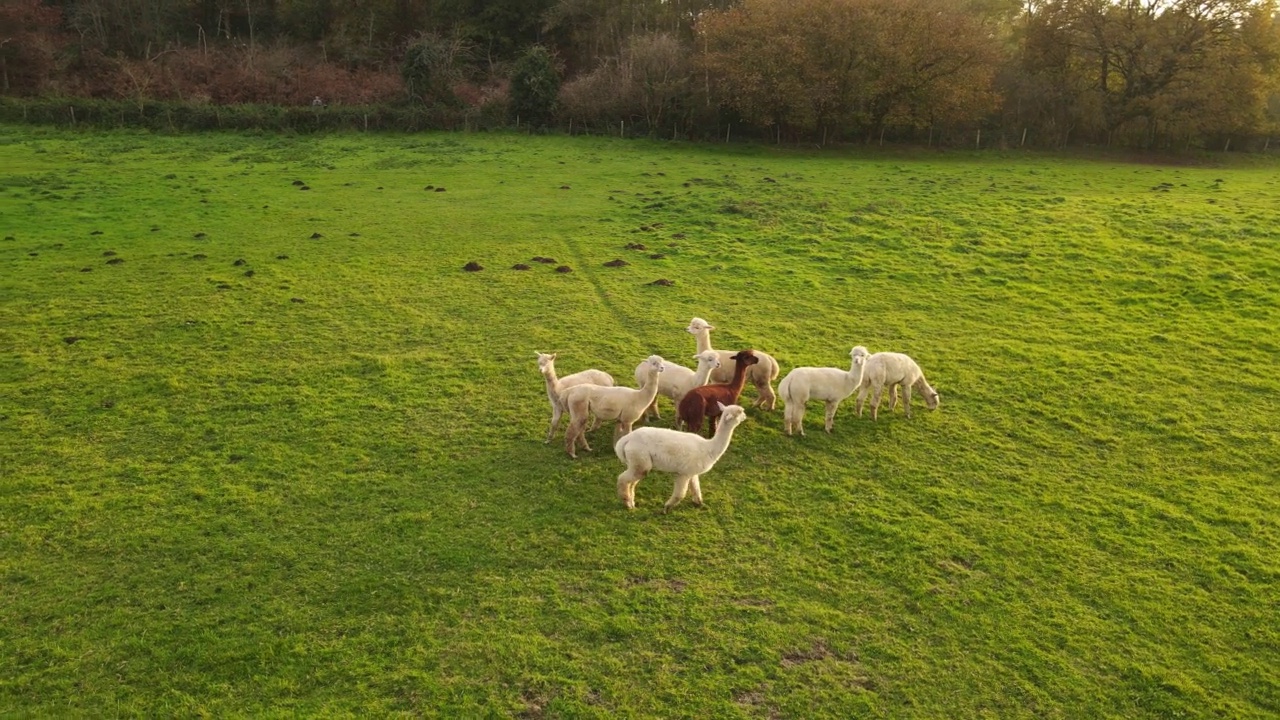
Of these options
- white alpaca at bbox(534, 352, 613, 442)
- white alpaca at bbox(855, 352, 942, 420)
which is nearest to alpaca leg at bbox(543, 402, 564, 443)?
white alpaca at bbox(534, 352, 613, 442)

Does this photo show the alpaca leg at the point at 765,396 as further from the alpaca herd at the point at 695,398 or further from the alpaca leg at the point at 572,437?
the alpaca leg at the point at 572,437

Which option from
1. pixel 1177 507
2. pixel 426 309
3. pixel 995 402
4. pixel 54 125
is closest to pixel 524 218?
pixel 426 309

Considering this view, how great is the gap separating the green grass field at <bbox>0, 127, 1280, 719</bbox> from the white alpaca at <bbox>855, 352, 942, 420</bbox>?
0.31 meters

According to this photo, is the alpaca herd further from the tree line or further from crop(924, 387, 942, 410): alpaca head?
the tree line

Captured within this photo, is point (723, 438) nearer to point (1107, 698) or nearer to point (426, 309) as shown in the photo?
point (1107, 698)

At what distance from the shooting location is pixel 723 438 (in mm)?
8625

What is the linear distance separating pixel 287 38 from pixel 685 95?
1210 inches

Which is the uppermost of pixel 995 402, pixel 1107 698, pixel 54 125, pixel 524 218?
pixel 54 125

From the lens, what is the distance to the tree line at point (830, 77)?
126 ft

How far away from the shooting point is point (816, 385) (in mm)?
10586

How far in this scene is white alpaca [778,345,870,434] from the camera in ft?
34.6

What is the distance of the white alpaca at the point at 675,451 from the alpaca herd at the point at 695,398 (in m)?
0.01

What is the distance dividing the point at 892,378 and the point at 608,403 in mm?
4142

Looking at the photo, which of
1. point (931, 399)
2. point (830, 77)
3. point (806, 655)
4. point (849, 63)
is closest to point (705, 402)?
point (931, 399)
